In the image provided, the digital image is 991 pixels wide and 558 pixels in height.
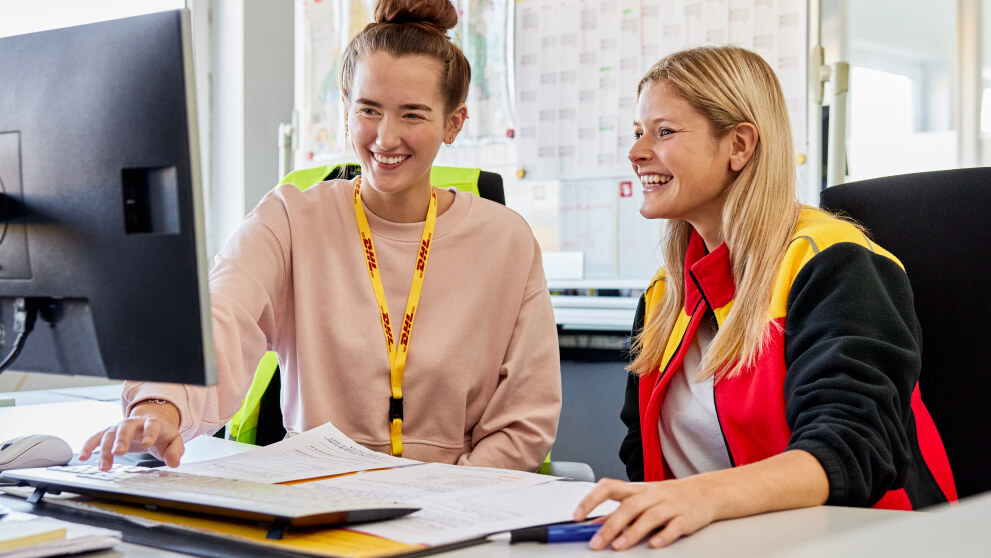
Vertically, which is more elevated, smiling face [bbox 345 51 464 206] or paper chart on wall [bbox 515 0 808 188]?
paper chart on wall [bbox 515 0 808 188]

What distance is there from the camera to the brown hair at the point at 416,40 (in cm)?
150

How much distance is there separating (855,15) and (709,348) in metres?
1.55

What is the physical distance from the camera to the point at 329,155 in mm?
3463

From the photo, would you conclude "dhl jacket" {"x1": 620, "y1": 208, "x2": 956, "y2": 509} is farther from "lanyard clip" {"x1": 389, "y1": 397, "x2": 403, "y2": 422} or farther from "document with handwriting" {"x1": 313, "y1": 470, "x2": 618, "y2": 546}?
"lanyard clip" {"x1": 389, "y1": 397, "x2": 403, "y2": 422}

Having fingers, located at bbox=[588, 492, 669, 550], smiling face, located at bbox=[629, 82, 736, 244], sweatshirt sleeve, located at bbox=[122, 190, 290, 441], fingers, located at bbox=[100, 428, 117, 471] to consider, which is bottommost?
fingers, located at bbox=[588, 492, 669, 550]

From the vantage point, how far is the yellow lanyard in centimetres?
142

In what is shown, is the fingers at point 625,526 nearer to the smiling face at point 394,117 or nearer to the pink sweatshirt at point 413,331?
the pink sweatshirt at point 413,331

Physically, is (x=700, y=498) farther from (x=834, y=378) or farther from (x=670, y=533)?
(x=834, y=378)

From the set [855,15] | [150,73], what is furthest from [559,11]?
[150,73]

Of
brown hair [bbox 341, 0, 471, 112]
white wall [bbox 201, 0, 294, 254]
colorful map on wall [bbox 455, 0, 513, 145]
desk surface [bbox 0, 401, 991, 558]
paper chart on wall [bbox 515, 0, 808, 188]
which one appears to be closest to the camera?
desk surface [bbox 0, 401, 991, 558]

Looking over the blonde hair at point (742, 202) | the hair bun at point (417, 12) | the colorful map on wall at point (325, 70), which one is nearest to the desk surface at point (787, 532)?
the blonde hair at point (742, 202)

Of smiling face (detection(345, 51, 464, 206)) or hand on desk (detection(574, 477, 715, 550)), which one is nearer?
hand on desk (detection(574, 477, 715, 550))

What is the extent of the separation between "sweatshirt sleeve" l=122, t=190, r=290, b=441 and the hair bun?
383 millimetres

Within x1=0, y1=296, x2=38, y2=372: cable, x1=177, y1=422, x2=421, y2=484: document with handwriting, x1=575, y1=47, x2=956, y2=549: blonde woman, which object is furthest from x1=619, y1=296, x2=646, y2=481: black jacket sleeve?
x1=0, y1=296, x2=38, y2=372: cable
